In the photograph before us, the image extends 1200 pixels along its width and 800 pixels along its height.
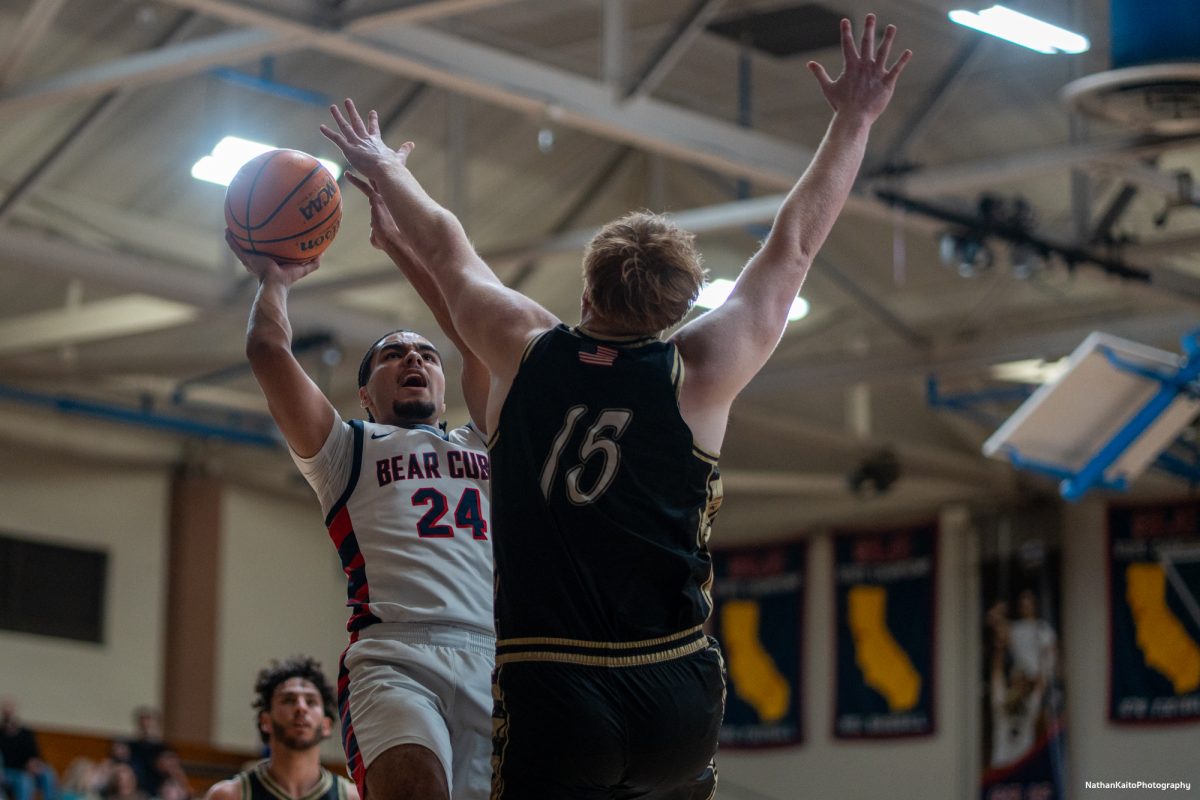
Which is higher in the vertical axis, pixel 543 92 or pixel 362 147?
pixel 543 92

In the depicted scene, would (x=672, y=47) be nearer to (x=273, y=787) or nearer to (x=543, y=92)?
(x=543, y=92)

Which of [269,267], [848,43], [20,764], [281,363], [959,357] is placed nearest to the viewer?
[848,43]

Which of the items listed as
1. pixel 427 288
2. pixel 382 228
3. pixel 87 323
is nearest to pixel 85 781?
pixel 87 323

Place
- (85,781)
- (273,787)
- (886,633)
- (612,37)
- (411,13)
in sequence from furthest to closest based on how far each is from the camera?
(886,633) → (85,781) → (612,37) → (411,13) → (273,787)

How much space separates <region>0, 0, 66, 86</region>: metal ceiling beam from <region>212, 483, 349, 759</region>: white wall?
9.82 metres

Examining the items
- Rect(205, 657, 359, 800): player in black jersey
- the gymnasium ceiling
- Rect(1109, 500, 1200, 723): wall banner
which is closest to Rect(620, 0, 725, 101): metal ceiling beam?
the gymnasium ceiling

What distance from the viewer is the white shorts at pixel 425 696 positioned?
16.0 feet

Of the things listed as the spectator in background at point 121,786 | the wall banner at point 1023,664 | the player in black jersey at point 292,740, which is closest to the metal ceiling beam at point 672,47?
the player in black jersey at point 292,740

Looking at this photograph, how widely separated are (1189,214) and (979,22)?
6.99 metres

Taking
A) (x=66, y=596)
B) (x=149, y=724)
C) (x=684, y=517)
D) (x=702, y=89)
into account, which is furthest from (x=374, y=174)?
(x=66, y=596)

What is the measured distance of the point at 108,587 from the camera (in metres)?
20.7

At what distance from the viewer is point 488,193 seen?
17.4m

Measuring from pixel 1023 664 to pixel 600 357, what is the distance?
17335mm

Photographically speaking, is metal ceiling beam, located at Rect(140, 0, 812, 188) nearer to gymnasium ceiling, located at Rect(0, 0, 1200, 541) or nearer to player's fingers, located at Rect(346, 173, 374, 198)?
gymnasium ceiling, located at Rect(0, 0, 1200, 541)
